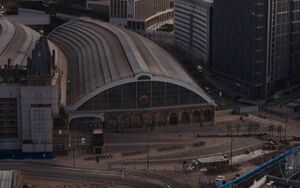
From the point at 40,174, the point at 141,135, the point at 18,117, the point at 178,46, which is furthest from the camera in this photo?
the point at 178,46

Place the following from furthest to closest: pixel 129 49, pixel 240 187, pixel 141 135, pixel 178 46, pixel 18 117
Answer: pixel 178 46
pixel 129 49
pixel 141 135
pixel 18 117
pixel 240 187

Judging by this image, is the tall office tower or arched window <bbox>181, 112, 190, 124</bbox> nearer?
arched window <bbox>181, 112, 190, 124</bbox>

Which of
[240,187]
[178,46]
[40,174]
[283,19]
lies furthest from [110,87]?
[178,46]

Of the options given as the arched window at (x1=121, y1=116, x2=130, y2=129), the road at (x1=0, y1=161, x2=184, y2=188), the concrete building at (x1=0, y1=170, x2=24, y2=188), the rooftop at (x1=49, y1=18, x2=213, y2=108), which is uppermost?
the rooftop at (x1=49, y1=18, x2=213, y2=108)

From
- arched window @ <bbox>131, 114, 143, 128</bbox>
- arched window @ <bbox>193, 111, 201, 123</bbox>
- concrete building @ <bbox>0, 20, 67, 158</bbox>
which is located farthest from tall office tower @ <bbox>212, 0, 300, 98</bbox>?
concrete building @ <bbox>0, 20, 67, 158</bbox>

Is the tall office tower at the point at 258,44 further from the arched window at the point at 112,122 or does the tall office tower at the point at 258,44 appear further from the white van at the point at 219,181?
the white van at the point at 219,181

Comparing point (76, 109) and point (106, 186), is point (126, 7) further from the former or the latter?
point (106, 186)

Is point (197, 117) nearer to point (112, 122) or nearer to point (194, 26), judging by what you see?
point (112, 122)

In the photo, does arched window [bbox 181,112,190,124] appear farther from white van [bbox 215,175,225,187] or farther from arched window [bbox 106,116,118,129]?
white van [bbox 215,175,225,187]
